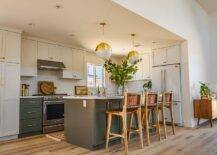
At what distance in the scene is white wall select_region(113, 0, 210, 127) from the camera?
4270mm

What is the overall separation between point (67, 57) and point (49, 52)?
0.66 metres

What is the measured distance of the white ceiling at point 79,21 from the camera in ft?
11.2

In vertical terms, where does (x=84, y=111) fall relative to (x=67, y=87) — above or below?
below

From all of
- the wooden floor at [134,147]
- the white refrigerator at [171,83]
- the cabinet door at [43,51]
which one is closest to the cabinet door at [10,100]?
the wooden floor at [134,147]

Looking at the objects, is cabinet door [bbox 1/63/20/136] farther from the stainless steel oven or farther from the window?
the window

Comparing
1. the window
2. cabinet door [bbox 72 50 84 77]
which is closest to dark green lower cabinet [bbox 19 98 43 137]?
cabinet door [bbox 72 50 84 77]

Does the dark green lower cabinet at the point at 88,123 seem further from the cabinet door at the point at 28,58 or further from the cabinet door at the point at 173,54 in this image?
the cabinet door at the point at 173,54

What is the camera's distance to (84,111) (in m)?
3.68

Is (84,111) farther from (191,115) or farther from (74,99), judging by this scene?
(191,115)

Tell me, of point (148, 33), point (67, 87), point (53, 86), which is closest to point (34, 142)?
point (53, 86)

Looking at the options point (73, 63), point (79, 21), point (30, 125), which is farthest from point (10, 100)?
point (73, 63)

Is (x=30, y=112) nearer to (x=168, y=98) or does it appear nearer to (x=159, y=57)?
(x=168, y=98)

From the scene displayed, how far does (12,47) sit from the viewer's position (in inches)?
178

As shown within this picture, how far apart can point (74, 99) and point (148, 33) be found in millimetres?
2532
